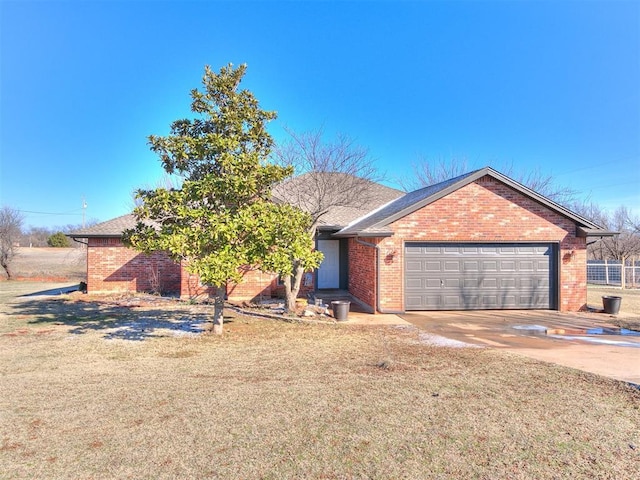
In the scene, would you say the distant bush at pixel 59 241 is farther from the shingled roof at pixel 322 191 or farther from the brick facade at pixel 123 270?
the shingled roof at pixel 322 191

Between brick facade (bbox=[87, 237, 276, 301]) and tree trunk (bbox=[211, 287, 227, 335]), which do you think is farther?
brick facade (bbox=[87, 237, 276, 301])

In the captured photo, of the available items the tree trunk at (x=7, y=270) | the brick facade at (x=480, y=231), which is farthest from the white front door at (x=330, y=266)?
the tree trunk at (x=7, y=270)

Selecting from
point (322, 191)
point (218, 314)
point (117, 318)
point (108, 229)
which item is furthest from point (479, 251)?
point (108, 229)

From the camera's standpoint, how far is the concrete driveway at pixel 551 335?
248 inches

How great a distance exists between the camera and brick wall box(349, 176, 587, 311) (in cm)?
1129

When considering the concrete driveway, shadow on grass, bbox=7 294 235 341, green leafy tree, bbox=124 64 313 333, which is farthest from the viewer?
shadow on grass, bbox=7 294 235 341

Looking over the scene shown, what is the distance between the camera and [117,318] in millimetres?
10367

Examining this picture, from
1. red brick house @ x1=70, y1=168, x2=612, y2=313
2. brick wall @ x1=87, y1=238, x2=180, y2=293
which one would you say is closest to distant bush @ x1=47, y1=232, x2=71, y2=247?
brick wall @ x1=87, y1=238, x2=180, y2=293

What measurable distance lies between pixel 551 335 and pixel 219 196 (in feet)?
27.0

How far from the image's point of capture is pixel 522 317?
10.9m

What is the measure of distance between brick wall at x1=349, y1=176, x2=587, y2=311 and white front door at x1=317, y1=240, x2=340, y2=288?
4.90 meters

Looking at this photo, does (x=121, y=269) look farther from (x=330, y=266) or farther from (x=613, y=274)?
(x=613, y=274)

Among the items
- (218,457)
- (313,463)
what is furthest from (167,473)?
(313,463)

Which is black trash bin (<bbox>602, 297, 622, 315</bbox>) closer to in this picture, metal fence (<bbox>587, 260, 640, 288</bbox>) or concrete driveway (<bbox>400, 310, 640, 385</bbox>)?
concrete driveway (<bbox>400, 310, 640, 385</bbox>)
